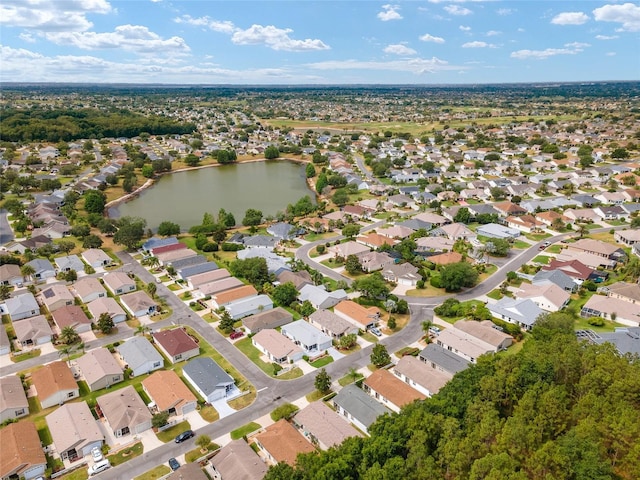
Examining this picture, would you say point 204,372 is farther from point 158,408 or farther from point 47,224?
point 47,224

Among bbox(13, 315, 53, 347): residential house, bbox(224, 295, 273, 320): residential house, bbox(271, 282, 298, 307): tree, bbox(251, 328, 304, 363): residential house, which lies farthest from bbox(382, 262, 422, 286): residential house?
bbox(13, 315, 53, 347): residential house

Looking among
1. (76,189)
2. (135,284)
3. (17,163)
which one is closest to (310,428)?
(135,284)

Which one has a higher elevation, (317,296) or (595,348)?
(595,348)

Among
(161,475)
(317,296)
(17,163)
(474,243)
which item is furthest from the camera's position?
(17,163)

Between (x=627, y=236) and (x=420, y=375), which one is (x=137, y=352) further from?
(x=627, y=236)

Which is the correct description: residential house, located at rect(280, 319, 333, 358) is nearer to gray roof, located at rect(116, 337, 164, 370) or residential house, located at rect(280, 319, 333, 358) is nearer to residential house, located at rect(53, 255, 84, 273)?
gray roof, located at rect(116, 337, 164, 370)

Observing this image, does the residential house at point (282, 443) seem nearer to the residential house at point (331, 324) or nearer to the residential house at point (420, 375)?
the residential house at point (420, 375)
